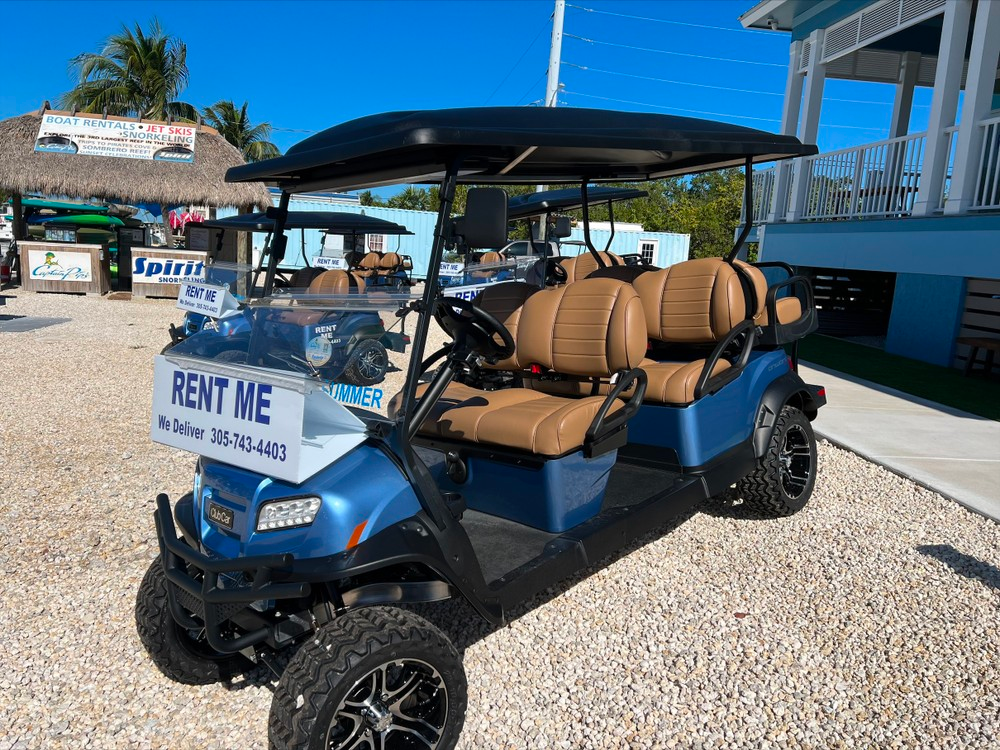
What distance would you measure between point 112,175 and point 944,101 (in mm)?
14944

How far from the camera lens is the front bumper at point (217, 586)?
2.00 metres

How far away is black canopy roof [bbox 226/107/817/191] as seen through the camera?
229 centimetres

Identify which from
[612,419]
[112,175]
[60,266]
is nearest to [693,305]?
[612,419]

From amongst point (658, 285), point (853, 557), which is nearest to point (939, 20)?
point (658, 285)

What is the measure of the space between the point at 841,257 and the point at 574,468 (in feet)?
29.6

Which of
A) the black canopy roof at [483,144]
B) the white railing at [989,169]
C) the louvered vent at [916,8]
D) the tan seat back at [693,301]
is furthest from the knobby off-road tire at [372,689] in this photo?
the louvered vent at [916,8]

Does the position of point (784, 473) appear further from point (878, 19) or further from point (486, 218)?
point (878, 19)

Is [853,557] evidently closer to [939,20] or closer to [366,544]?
[366,544]

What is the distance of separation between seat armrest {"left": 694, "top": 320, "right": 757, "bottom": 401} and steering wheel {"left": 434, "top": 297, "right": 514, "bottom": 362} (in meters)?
1.36

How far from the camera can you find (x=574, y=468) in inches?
116

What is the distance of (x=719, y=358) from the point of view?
12.3 ft

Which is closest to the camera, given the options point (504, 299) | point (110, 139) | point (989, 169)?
point (504, 299)

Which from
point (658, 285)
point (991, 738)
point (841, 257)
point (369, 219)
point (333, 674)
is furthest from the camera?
point (841, 257)

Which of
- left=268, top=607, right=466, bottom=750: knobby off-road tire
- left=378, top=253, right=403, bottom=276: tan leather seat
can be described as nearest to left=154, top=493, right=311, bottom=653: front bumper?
left=268, top=607, right=466, bottom=750: knobby off-road tire
